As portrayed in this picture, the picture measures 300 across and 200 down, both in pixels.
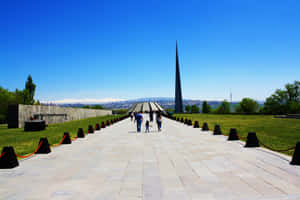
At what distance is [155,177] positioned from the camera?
550cm

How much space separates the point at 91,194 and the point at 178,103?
97731 millimetres

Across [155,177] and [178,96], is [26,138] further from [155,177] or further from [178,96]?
[178,96]

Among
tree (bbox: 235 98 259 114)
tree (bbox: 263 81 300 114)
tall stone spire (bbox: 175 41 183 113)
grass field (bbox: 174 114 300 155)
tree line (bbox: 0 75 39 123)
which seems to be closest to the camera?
grass field (bbox: 174 114 300 155)

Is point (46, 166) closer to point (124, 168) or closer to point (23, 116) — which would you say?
point (124, 168)

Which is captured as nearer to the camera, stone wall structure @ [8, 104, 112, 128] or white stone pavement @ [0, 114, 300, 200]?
white stone pavement @ [0, 114, 300, 200]

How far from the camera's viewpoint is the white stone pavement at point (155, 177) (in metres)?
4.43

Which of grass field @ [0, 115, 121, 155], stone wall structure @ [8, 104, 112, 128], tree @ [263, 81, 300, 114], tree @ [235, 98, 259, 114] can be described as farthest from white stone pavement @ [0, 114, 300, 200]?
tree @ [235, 98, 259, 114]

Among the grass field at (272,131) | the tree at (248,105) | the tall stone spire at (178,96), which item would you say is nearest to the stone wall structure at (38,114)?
the grass field at (272,131)

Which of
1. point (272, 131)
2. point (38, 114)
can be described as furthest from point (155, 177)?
point (38, 114)

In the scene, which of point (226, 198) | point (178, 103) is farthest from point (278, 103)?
point (226, 198)

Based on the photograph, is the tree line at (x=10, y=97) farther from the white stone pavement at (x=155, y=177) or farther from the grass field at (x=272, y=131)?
the white stone pavement at (x=155, y=177)

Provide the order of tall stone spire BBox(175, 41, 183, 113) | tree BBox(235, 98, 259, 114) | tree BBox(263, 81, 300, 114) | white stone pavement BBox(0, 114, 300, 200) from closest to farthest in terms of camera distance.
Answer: white stone pavement BBox(0, 114, 300, 200) < tree BBox(263, 81, 300, 114) < tall stone spire BBox(175, 41, 183, 113) < tree BBox(235, 98, 259, 114)

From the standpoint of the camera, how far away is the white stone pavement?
443 centimetres

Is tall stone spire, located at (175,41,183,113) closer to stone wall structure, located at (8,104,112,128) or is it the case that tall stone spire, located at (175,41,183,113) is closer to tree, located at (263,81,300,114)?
tree, located at (263,81,300,114)
